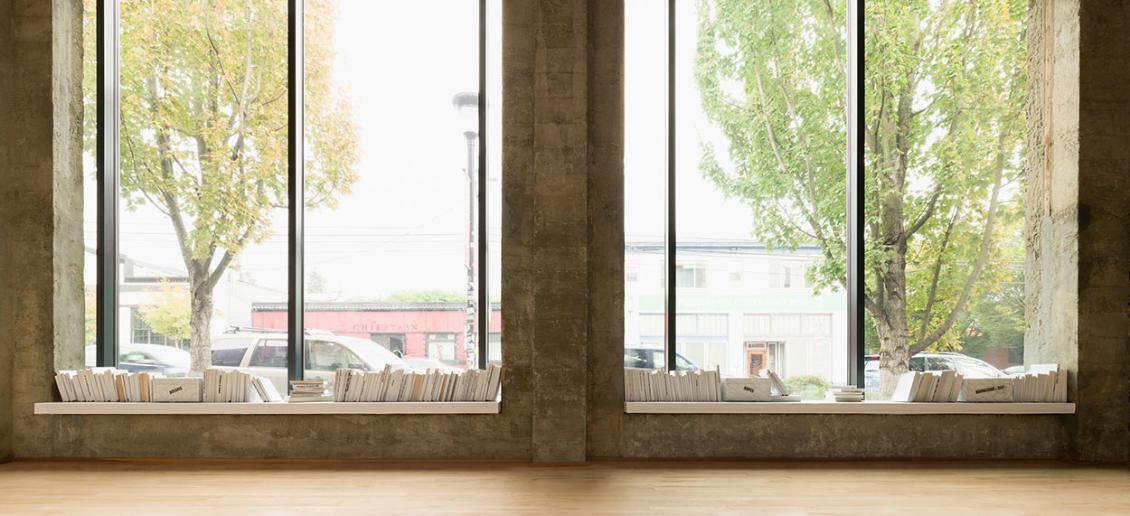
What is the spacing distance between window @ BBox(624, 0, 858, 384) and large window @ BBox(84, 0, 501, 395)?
1211 mm

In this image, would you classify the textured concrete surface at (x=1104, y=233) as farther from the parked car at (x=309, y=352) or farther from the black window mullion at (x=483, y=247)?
the parked car at (x=309, y=352)

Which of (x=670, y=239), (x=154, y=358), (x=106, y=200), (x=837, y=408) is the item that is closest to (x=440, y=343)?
(x=670, y=239)

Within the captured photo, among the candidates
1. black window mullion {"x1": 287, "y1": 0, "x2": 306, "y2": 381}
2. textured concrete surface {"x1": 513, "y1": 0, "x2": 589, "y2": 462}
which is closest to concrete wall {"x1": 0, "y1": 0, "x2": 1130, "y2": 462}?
textured concrete surface {"x1": 513, "y1": 0, "x2": 589, "y2": 462}

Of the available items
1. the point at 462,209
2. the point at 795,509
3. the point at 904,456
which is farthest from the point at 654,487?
the point at 462,209

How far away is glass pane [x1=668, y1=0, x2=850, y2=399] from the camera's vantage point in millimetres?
5508

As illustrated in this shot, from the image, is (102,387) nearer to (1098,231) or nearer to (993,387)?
(993,387)

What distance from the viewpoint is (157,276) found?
18.3ft

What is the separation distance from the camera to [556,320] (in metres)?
5.01

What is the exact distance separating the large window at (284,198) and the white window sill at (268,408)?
1.68 ft

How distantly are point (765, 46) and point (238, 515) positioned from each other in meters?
4.81

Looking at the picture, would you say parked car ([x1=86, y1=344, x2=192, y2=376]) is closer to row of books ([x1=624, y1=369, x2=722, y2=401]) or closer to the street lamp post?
the street lamp post

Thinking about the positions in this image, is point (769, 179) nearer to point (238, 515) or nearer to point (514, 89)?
point (514, 89)

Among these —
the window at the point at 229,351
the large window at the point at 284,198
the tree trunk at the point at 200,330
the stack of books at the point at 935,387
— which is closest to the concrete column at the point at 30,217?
the large window at the point at 284,198

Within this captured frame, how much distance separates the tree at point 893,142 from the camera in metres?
5.50
